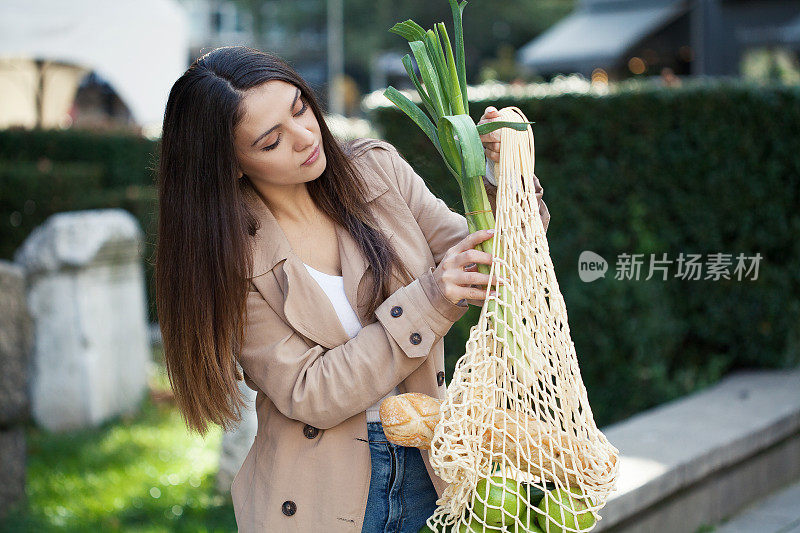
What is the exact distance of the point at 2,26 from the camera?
771 cm

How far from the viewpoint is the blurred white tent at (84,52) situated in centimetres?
802

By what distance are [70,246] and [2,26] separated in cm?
357

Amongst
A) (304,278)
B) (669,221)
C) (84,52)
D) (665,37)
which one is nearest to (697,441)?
(669,221)

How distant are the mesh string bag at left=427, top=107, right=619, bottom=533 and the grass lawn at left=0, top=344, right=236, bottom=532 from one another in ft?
7.78

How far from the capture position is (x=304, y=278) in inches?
71.7

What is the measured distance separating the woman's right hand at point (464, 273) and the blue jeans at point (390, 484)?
39cm

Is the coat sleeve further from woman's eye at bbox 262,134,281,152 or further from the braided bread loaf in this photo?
woman's eye at bbox 262,134,281,152

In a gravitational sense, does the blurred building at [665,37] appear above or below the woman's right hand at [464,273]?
above

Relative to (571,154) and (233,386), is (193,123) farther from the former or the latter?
(571,154)

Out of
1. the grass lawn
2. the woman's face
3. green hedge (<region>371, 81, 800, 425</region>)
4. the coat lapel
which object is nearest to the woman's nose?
the woman's face

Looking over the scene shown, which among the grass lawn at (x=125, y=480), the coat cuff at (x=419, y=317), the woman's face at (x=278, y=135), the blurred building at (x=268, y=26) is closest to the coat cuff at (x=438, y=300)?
the coat cuff at (x=419, y=317)

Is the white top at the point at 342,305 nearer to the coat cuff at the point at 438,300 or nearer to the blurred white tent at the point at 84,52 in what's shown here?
the coat cuff at the point at 438,300

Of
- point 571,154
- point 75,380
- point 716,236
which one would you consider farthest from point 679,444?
point 75,380

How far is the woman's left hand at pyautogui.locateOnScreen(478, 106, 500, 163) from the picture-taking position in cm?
173
